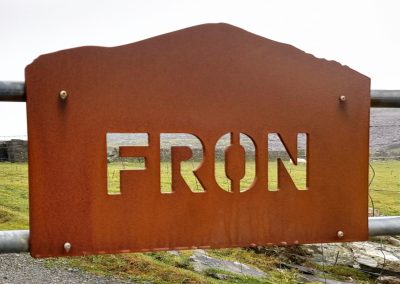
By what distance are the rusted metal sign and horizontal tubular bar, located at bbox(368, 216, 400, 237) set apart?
0.10 feet

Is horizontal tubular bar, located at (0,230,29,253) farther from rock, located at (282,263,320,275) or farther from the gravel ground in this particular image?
rock, located at (282,263,320,275)

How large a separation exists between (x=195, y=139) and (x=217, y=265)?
13.1ft

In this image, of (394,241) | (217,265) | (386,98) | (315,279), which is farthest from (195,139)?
(394,241)

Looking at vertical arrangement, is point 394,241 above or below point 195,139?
below

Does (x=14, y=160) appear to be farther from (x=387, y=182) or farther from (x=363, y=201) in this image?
(x=363, y=201)

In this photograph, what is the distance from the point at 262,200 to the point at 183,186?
0.25 meters

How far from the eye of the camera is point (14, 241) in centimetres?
127

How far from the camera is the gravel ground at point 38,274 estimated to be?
169 inches

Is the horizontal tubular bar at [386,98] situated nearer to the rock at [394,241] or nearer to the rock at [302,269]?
the rock at [302,269]

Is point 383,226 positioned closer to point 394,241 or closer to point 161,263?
point 161,263

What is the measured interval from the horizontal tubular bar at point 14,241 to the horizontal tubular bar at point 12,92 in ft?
1.14

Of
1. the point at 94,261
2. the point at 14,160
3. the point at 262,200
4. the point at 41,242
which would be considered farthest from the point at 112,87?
the point at 14,160

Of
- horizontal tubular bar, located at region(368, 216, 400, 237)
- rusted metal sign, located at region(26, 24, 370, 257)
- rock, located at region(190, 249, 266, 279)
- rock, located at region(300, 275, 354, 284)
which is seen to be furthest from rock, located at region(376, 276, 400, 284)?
rusted metal sign, located at region(26, 24, 370, 257)

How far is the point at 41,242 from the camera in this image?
1.30 m
